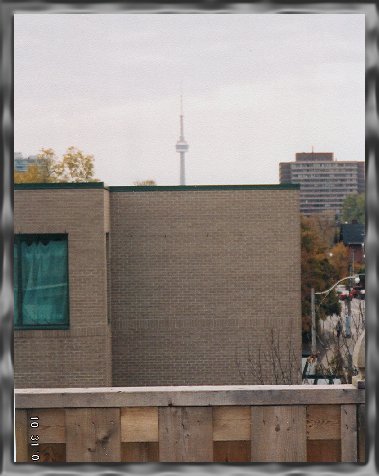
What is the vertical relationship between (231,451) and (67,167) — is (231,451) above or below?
below

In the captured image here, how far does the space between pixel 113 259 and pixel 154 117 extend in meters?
24.1

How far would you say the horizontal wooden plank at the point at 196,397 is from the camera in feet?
10.3

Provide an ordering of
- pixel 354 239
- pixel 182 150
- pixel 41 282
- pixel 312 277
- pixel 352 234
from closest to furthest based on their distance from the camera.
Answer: pixel 41 282 → pixel 312 277 → pixel 354 239 → pixel 352 234 → pixel 182 150

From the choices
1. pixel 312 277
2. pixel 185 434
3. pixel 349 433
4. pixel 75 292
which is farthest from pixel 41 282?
pixel 312 277

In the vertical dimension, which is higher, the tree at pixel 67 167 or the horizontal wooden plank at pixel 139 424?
the tree at pixel 67 167

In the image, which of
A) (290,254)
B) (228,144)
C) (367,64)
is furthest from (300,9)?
(228,144)

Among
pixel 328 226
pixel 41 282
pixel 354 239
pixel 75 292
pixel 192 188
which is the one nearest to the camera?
pixel 41 282

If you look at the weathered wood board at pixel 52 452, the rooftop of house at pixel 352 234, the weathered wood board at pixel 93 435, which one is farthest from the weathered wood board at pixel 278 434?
the rooftop of house at pixel 352 234

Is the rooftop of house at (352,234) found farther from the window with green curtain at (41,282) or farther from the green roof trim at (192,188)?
the window with green curtain at (41,282)

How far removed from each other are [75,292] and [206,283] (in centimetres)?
358

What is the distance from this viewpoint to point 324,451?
317cm

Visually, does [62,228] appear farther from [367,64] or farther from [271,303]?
[367,64]

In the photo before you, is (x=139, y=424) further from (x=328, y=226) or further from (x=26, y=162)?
(x=328, y=226)

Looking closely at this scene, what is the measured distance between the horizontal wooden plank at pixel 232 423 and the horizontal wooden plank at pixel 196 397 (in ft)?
0.10
